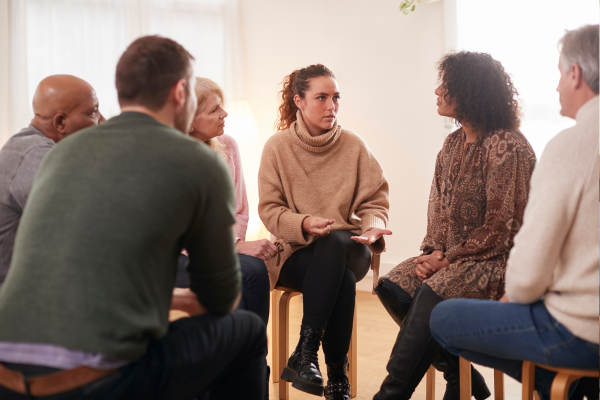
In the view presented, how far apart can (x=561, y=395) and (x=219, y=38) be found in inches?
144

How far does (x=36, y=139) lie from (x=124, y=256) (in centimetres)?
79

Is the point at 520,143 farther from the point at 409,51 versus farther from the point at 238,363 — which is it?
the point at 409,51

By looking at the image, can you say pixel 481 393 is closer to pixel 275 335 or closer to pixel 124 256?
pixel 275 335

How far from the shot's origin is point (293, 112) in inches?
95.7

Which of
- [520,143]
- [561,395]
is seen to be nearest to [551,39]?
[520,143]

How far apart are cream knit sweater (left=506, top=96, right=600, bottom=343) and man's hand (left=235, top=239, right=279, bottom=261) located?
1.09m

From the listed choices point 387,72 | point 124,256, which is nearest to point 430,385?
point 124,256

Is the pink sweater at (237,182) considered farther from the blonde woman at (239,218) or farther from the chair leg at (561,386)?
the chair leg at (561,386)

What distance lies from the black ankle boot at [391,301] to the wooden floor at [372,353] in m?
0.36

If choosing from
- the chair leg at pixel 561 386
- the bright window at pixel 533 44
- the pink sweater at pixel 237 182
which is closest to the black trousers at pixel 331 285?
the pink sweater at pixel 237 182

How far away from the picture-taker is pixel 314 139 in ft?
7.33

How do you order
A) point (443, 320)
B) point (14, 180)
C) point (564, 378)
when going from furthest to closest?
point (14, 180) < point (443, 320) < point (564, 378)

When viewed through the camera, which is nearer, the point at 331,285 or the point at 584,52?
the point at 584,52

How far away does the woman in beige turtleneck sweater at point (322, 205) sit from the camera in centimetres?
190
